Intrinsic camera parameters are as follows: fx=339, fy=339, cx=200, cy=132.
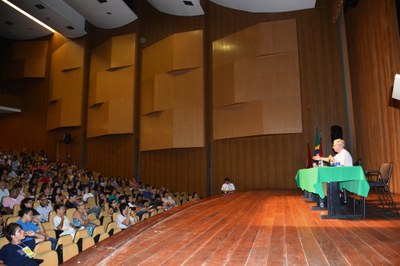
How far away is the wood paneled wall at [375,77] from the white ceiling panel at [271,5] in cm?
120

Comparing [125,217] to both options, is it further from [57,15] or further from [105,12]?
[57,15]

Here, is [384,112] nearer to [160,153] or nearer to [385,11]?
[385,11]

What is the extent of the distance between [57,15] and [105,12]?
190 centimetres

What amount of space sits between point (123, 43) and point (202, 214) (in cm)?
944

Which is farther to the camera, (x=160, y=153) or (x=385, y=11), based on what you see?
(x=160, y=153)

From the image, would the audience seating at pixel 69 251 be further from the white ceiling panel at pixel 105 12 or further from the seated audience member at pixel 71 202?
the white ceiling panel at pixel 105 12

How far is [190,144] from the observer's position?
10.2 m

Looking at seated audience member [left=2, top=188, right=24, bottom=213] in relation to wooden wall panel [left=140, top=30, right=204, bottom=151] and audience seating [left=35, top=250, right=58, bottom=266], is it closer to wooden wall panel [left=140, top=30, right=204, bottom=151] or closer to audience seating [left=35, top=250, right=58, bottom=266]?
audience seating [left=35, top=250, right=58, bottom=266]

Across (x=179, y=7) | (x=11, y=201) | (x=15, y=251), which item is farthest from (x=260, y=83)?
(x=15, y=251)

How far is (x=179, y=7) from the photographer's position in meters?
10.6

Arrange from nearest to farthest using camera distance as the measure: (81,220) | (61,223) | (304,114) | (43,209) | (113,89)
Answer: (61,223), (81,220), (43,209), (304,114), (113,89)

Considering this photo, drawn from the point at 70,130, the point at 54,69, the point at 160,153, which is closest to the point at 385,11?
the point at 160,153

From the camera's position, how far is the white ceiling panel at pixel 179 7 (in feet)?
33.6

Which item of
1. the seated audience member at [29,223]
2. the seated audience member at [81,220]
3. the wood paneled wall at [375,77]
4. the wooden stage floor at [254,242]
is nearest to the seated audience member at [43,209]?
the seated audience member at [81,220]
